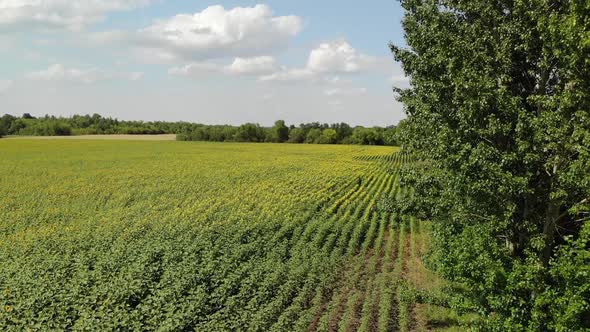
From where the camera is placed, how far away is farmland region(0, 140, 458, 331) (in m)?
12.2

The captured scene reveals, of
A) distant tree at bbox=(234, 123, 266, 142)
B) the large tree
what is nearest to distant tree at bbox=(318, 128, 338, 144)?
distant tree at bbox=(234, 123, 266, 142)

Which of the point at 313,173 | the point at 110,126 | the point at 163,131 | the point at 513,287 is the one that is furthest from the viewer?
the point at 163,131

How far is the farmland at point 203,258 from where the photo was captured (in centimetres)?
1223

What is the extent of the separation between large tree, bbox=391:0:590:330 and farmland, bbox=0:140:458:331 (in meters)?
3.42

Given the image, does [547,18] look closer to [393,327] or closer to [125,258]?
[393,327]

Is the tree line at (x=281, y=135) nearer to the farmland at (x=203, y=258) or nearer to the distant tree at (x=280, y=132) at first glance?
the distant tree at (x=280, y=132)

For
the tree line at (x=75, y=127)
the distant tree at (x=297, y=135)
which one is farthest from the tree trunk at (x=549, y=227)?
the tree line at (x=75, y=127)

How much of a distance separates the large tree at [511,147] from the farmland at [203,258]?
11.2ft

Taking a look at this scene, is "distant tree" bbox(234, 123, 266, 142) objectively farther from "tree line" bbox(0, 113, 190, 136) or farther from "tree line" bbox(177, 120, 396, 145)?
"tree line" bbox(0, 113, 190, 136)

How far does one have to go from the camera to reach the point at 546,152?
11.3m

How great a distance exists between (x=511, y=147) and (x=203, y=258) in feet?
37.5

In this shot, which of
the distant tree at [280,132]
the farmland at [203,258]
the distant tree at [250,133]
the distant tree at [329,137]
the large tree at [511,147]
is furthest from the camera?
the distant tree at [280,132]

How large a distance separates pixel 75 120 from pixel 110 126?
93.1 ft

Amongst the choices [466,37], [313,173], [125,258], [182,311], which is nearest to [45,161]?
[313,173]
